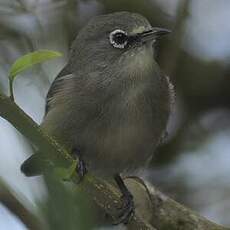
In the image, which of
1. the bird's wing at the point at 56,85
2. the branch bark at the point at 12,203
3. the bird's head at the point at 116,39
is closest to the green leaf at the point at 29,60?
the branch bark at the point at 12,203

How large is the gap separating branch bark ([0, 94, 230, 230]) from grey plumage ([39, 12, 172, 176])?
248 mm

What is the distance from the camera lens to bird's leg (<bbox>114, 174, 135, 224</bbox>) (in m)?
3.49

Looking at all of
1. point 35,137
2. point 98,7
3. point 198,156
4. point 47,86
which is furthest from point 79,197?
point 98,7

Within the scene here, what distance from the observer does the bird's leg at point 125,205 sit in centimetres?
349

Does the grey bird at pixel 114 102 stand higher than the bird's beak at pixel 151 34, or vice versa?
the bird's beak at pixel 151 34

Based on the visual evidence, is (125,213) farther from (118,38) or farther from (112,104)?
(118,38)

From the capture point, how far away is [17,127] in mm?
2209

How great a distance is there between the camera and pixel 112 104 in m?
3.64

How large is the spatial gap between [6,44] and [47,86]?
0.71 meters

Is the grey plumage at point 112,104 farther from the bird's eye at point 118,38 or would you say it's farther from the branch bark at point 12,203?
the branch bark at point 12,203

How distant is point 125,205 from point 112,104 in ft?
1.93

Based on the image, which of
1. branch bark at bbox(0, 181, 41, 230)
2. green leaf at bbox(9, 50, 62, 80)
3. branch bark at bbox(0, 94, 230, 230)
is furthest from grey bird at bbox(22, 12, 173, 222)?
green leaf at bbox(9, 50, 62, 80)

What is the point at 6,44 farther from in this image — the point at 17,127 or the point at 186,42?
the point at 17,127

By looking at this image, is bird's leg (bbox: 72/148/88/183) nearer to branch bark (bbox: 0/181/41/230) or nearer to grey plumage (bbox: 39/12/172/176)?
grey plumage (bbox: 39/12/172/176)
